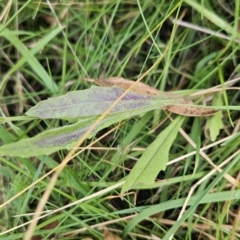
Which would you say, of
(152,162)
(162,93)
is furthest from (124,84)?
(152,162)

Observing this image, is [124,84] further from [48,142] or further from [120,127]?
[48,142]

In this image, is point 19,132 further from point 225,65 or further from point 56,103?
point 225,65

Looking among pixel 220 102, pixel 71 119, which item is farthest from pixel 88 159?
pixel 220 102

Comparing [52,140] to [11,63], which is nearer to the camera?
[52,140]

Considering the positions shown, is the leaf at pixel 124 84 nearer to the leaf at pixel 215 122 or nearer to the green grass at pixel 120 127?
the green grass at pixel 120 127

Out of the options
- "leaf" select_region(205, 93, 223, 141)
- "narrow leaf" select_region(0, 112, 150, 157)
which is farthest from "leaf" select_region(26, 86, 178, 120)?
"leaf" select_region(205, 93, 223, 141)

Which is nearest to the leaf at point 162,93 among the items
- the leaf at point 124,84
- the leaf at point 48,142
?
the leaf at point 124,84
